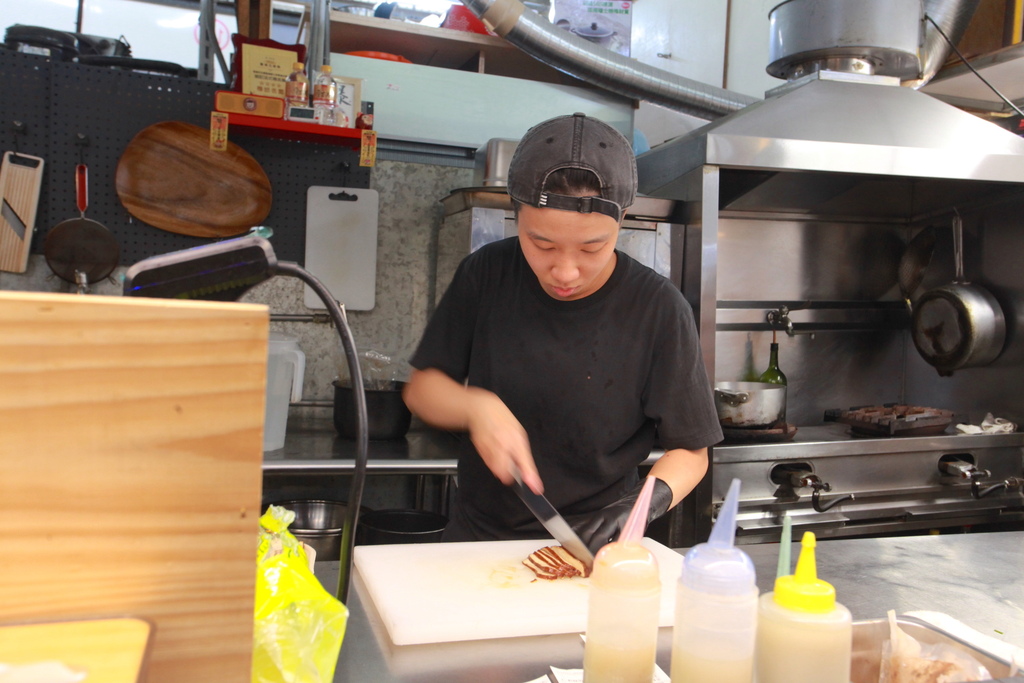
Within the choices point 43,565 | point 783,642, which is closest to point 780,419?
point 783,642

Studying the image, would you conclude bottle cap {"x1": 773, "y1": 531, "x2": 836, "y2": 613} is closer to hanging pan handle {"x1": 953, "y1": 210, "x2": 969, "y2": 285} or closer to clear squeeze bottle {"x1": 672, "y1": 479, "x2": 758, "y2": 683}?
clear squeeze bottle {"x1": 672, "y1": 479, "x2": 758, "y2": 683}

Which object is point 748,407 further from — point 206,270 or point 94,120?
point 94,120

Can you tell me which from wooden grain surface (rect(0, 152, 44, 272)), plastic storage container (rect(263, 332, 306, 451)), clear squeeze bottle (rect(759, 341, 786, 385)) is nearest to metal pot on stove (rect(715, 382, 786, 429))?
clear squeeze bottle (rect(759, 341, 786, 385))

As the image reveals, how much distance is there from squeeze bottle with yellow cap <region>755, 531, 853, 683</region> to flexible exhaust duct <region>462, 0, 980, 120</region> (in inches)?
101

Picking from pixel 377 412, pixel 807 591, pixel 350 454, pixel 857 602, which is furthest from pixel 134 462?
pixel 377 412

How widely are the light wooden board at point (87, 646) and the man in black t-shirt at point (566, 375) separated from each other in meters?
0.91

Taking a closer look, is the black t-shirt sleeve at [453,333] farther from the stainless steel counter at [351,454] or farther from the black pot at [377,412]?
the black pot at [377,412]

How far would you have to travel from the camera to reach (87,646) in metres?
0.58

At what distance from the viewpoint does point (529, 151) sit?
1.47 meters

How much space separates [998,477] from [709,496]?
124 centimetres

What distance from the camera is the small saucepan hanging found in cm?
303

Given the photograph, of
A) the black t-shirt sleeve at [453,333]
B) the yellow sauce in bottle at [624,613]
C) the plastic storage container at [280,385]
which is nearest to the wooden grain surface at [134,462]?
the yellow sauce in bottle at [624,613]

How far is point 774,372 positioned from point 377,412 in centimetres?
164

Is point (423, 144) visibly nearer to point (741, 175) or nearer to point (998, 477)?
point (741, 175)
